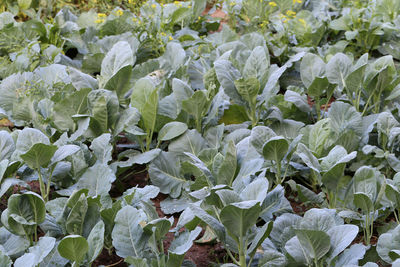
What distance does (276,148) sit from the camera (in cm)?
273

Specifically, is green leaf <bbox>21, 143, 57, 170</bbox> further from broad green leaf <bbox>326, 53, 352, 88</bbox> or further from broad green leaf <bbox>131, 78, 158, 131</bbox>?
broad green leaf <bbox>326, 53, 352, 88</bbox>

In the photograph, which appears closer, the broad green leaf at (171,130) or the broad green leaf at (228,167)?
the broad green leaf at (228,167)

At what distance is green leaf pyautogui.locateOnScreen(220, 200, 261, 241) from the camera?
7.11 feet

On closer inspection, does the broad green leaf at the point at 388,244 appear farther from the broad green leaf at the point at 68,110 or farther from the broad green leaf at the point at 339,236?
the broad green leaf at the point at 68,110

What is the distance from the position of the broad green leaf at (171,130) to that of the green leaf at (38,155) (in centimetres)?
71

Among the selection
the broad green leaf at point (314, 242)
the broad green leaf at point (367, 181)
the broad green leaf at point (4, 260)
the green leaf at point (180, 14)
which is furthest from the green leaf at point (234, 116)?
the broad green leaf at point (4, 260)

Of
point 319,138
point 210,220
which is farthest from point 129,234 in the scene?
point 319,138

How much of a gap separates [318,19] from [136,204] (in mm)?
3147

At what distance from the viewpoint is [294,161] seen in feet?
10.2

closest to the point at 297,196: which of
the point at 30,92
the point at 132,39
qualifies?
the point at 30,92

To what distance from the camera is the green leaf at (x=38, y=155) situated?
2582 millimetres

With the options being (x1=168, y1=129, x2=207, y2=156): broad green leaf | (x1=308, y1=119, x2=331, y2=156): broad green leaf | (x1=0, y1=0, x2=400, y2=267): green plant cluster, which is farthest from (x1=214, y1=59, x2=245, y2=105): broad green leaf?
(x1=308, y1=119, x2=331, y2=156): broad green leaf

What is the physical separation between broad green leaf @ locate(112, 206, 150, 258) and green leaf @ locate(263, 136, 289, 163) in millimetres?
696

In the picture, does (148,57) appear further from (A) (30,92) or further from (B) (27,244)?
(B) (27,244)
